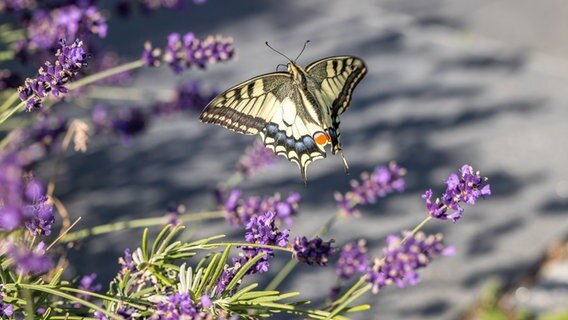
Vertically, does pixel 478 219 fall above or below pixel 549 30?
below

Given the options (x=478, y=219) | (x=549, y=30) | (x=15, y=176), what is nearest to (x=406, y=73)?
(x=549, y=30)

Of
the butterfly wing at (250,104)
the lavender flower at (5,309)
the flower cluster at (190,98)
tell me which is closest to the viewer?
the lavender flower at (5,309)

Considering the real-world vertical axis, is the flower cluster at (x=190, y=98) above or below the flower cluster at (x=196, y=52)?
above

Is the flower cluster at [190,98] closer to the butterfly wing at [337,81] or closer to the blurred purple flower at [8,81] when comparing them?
the butterfly wing at [337,81]

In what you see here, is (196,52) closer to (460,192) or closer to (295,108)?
(295,108)

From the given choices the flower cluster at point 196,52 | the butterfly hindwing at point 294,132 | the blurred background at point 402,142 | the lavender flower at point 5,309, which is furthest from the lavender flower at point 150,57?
the blurred background at point 402,142

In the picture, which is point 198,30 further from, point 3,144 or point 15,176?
point 15,176
